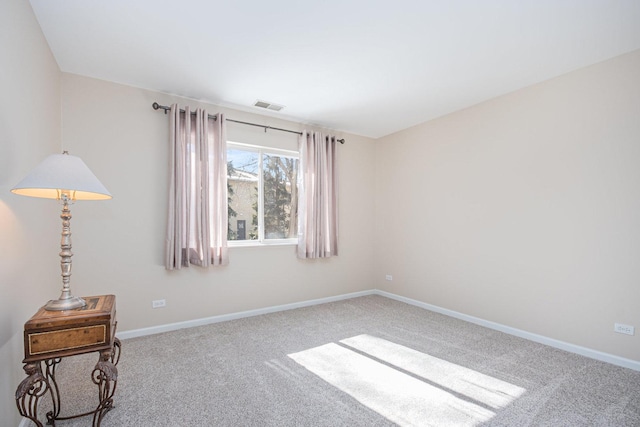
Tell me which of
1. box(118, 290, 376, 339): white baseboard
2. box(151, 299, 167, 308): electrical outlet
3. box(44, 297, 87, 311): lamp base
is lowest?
box(118, 290, 376, 339): white baseboard

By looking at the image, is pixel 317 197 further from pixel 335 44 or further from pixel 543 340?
pixel 543 340

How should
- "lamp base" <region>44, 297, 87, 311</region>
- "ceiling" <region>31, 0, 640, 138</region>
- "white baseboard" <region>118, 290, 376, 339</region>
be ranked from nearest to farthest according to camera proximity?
"lamp base" <region>44, 297, 87, 311</region> < "ceiling" <region>31, 0, 640, 138</region> < "white baseboard" <region>118, 290, 376, 339</region>

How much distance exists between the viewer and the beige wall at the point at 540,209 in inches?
107

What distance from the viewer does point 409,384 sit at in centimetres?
241

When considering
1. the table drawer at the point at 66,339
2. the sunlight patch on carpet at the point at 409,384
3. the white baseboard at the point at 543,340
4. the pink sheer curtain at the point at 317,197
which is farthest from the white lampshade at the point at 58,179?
the white baseboard at the point at 543,340

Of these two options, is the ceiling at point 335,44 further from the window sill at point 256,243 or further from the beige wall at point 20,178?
the window sill at point 256,243

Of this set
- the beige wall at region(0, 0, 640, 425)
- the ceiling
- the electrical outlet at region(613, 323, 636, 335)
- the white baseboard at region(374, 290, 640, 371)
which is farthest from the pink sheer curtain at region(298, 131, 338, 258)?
the electrical outlet at region(613, 323, 636, 335)

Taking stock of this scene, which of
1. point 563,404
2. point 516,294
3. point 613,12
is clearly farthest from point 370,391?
point 613,12

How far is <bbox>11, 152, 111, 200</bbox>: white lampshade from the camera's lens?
1.63 meters

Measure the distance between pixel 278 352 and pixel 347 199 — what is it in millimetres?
2783

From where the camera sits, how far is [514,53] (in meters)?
2.71

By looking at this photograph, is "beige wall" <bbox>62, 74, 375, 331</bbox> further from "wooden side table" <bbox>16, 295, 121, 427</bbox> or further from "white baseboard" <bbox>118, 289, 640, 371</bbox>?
"wooden side table" <bbox>16, 295, 121, 427</bbox>

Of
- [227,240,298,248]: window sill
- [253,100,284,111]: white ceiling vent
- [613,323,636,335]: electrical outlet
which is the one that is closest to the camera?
[613,323,636,335]: electrical outlet

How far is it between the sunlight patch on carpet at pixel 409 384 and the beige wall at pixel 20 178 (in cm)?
199
